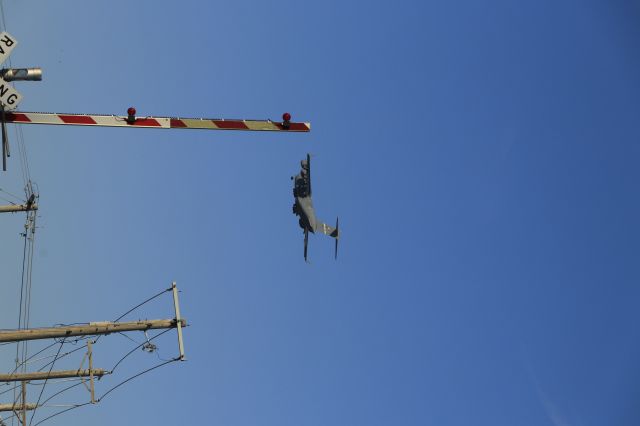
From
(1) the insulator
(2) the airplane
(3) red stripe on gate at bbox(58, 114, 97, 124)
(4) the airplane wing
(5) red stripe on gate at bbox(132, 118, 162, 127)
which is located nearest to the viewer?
(1) the insulator

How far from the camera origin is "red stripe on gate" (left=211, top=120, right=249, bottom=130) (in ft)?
64.6

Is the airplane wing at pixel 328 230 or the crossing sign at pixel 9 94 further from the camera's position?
the airplane wing at pixel 328 230

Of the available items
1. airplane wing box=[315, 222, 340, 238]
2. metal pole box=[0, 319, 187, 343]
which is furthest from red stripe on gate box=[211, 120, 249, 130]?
airplane wing box=[315, 222, 340, 238]

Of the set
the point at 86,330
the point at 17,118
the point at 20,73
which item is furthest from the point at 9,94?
the point at 86,330

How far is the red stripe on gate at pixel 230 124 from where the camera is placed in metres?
19.7

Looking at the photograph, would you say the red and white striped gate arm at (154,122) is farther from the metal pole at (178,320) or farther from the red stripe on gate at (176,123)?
the metal pole at (178,320)

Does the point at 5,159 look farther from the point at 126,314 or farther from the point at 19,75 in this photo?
the point at 126,314

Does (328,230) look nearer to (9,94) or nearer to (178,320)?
(178,320)

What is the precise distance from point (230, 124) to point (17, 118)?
461 centimetres

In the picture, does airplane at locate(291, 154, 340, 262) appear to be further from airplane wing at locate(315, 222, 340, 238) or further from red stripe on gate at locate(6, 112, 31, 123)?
red stripe on gate at locate(6, 112, 31, 123)

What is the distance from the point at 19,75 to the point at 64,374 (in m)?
9.44

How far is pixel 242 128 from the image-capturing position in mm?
19891

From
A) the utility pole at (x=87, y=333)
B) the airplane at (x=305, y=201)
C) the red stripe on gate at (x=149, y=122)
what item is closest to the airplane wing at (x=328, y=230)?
the airplane at (x=305, y=201)

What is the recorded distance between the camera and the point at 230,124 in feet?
65.1
